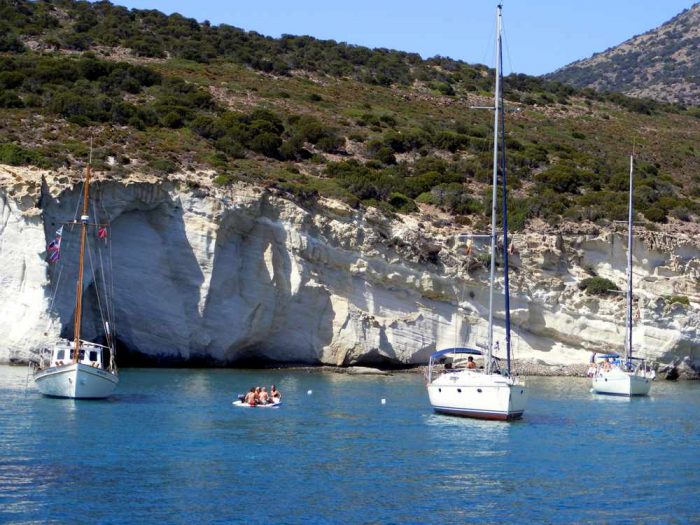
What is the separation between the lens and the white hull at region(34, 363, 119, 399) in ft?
102

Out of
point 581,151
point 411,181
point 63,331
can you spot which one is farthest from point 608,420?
point 581,151

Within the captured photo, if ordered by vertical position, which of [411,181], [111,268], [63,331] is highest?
[411,181]

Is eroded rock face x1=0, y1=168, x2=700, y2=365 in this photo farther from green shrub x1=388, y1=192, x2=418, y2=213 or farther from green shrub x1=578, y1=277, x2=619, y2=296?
green shrub x1=388, y1=192, x2=418, y2=213

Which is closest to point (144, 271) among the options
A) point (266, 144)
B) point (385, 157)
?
point (266, 144)

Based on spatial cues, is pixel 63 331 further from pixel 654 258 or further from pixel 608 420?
pixel 654 258

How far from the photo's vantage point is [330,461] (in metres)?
23.2

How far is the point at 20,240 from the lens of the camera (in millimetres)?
40156

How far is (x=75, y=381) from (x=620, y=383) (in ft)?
67.3

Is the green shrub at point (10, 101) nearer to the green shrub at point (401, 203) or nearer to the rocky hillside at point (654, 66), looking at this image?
the green shrub at point (401, 203)

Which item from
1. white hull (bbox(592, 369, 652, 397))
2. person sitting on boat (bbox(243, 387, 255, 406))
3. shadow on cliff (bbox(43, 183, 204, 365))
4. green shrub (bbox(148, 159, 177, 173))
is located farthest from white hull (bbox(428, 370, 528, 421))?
green shrub (bbox(148, 159, 177, 173))

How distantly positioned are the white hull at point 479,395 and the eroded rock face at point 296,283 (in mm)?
13384

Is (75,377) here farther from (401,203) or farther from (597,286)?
(401,203)

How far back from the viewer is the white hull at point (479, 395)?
2930 cm

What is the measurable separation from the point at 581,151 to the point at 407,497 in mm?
58912
